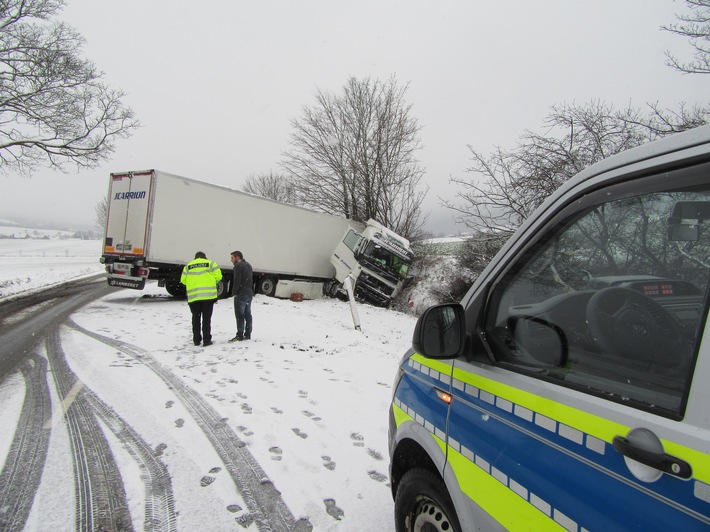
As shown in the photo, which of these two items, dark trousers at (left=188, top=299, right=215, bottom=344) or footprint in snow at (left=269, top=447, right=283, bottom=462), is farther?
dark trousers at (left=188, top=299, right=215, bottom=344)

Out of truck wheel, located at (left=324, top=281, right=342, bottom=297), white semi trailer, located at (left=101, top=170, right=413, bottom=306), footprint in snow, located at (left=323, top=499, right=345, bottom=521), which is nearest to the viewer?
footprint in snow, located at (left=323, top=499, right=345, bottom=521)

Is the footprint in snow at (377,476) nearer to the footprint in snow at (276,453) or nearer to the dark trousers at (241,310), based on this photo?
the footprint in snow at (276,453)

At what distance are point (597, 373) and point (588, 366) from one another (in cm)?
4

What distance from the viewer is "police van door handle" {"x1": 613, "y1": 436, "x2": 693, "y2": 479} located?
0.87 m

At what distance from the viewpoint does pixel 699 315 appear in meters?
1.00

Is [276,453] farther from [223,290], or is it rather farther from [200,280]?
[223,290]

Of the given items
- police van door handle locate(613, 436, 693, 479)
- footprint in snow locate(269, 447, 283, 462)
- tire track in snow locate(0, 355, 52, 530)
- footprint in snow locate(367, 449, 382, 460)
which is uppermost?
police van door handle locate(613, 436, 693, 479)

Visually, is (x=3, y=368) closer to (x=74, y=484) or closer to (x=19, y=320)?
(x=74, y=484)

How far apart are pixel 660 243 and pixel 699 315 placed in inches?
12.4

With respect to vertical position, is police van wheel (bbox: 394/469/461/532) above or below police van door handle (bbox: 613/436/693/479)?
below

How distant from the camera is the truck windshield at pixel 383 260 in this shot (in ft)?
55.8

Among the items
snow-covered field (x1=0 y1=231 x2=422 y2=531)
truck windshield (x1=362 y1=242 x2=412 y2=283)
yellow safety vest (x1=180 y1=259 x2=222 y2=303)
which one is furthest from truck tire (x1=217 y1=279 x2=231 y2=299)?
yellow safety vest (x1=180 y1=259 x2=222 y2=303)

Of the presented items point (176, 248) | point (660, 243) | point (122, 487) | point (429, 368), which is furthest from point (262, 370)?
point (176, 248)

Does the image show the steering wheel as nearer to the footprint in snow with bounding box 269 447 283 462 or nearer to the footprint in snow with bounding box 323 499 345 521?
the footprint in snow with bounding box 323 499 345 521
